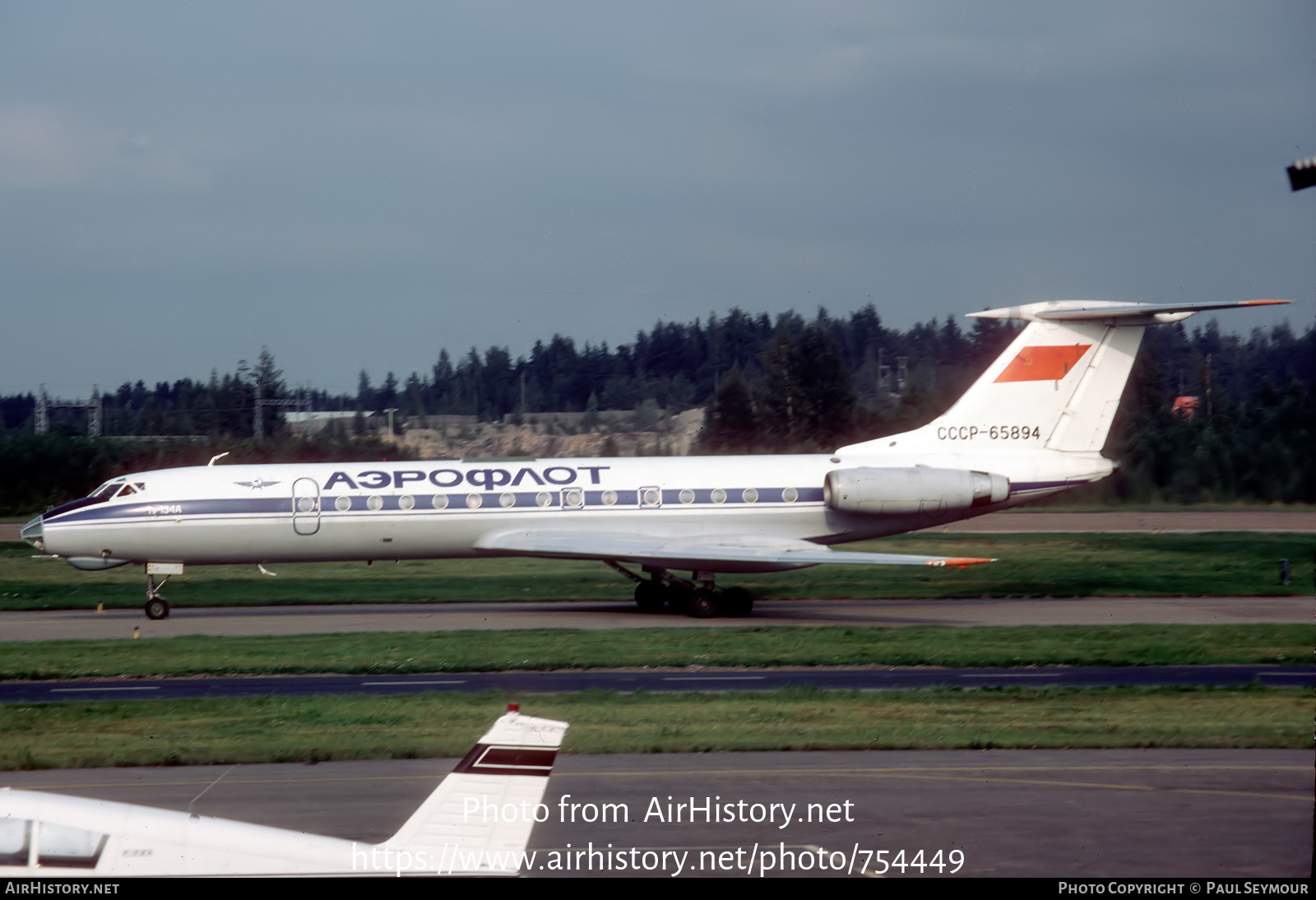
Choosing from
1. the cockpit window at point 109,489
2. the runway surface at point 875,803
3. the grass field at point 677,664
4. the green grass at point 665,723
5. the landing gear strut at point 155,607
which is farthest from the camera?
the cockpit window at point 109,489

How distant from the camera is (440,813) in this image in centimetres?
705

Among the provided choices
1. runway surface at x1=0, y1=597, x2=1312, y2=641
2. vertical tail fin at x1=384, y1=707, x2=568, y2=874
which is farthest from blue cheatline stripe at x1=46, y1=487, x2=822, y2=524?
vertical tail fin at x1=384, y1=707, x2=568, y2=874

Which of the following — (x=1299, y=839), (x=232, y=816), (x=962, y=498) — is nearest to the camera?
(x=1299, y=839)

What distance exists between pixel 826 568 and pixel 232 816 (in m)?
26.8

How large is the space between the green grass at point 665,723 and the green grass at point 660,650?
2893 mm

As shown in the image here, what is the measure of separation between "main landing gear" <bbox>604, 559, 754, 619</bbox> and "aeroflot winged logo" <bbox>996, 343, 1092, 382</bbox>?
26.5 feet

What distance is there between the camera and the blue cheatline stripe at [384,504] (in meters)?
27.9

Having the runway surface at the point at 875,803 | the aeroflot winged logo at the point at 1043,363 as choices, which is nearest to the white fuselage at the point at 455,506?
the aeroflot winged logo at the point at 1043,363

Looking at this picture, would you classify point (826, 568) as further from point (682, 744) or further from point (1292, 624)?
point (682, 744)

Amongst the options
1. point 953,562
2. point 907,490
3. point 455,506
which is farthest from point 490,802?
point 907,490

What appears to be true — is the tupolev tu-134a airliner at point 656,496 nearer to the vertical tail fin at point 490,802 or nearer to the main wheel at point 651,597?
the main wheel at point 651,597

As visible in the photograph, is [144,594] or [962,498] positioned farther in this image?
[144,594]
